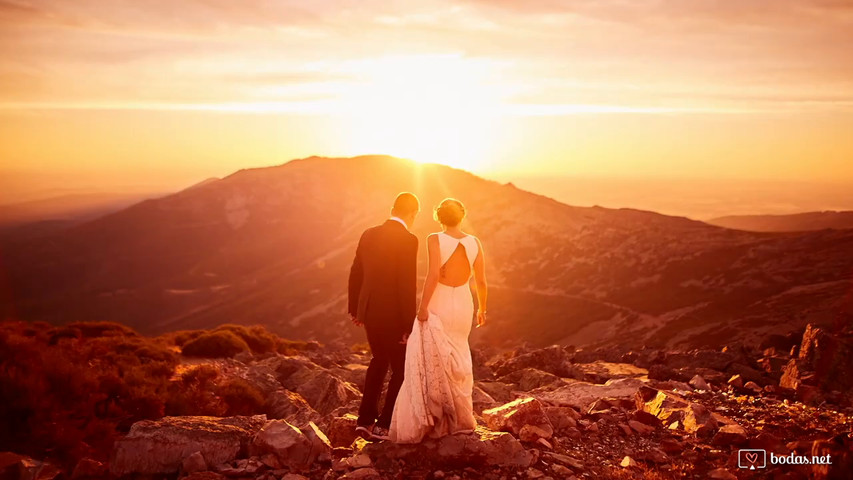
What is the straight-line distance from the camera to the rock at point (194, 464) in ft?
18.9

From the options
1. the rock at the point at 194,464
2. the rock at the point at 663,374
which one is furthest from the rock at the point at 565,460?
the rock at the point at 663,374

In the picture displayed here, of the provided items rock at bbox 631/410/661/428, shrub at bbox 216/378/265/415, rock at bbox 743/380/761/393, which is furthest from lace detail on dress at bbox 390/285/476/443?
rock at bbox 743/380/761/393

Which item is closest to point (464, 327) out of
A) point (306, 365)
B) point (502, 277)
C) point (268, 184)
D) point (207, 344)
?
point (306, 365)

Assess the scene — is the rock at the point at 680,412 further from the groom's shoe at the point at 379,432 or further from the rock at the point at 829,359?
the rock at the point at 829,359

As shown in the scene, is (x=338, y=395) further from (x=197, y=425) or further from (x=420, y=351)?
(x=420, y=351)

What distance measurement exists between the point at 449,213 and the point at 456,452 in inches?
107

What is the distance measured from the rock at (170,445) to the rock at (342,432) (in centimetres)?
124

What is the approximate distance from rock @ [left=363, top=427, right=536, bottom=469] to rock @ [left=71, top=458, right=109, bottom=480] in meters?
2.95

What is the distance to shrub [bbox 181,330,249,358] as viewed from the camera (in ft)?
61.9

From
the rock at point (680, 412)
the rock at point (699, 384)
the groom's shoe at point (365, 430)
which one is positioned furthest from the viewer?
the rock at point (699, 384)

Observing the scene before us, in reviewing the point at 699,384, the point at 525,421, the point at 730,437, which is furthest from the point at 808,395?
the point at 525,421

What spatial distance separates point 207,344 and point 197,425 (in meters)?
13.9

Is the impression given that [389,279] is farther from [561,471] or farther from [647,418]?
[647,418]

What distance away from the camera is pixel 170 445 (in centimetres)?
596
